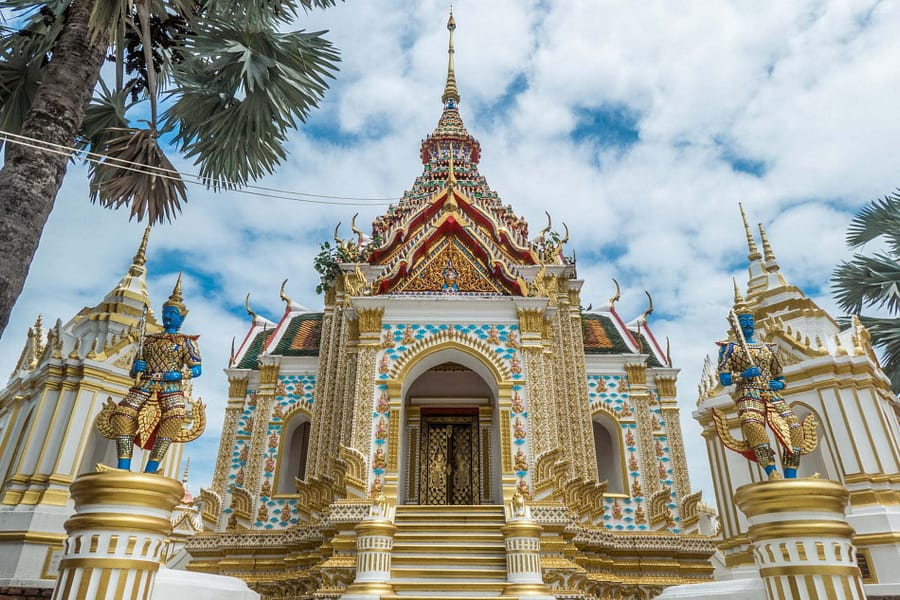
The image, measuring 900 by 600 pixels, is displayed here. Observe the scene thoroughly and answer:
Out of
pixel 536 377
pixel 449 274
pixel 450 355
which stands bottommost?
pixel 536 377

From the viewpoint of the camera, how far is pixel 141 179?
22.7ft

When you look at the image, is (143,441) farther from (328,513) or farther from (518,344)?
(518,344)

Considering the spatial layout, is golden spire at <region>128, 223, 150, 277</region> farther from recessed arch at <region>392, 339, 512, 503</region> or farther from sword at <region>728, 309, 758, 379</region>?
sword at <region>728, 309, 758, 379</region>

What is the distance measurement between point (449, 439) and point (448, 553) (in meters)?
4.62

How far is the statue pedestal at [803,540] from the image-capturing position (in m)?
4.20

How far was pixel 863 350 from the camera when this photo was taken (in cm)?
881

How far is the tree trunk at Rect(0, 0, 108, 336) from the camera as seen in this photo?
516cm

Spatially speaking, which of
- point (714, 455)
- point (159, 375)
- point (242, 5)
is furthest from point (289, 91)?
point (714, 455)

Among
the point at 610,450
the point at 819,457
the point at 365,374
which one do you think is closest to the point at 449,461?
the point at 365,374

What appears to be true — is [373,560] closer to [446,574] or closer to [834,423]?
[446,574]

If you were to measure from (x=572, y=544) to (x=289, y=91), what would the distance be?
25.8ft

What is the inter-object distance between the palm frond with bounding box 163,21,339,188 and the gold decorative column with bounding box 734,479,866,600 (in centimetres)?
650

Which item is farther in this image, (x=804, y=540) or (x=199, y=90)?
(x=199, y=90)

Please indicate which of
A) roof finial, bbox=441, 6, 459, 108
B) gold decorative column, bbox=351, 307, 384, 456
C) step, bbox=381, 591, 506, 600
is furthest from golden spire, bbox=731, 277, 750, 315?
roof finial, bbox=441, 6, 459, 108
